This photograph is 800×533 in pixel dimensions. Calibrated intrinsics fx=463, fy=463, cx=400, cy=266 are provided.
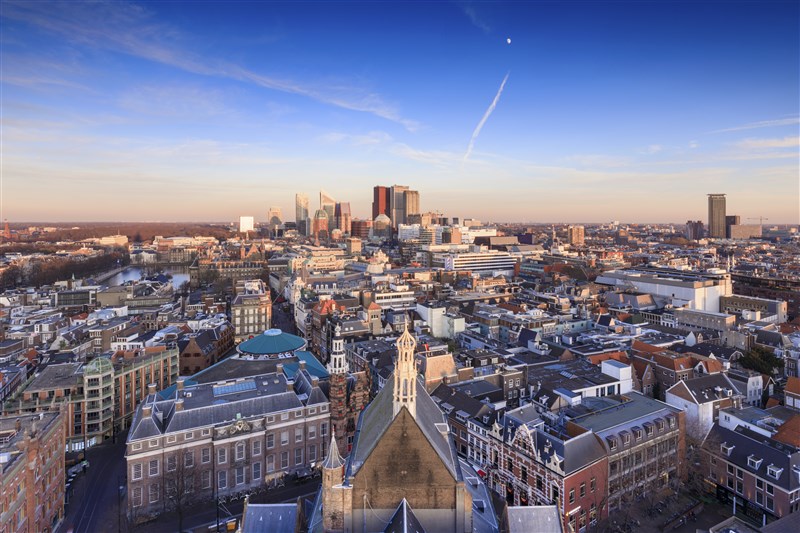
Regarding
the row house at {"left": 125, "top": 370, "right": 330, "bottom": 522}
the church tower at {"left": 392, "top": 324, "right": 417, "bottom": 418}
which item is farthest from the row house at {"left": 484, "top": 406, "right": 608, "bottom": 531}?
the row house at {"left": 125, "top": 370, "right": 330, "bottom": 522}

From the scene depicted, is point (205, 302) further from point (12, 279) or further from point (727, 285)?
point (727, 285)

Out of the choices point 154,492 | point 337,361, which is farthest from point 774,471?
point 154,492

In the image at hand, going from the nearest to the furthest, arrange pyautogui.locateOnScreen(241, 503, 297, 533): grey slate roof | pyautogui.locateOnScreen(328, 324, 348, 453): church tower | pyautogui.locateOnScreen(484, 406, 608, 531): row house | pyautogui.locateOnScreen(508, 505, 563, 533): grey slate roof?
pyautogui.locateOnScreen(508, 505, 563, 533): grey slate roof → pyautogui.locateOnScreen(241, 503, 297, 533): grey slate roof → pyautogui.locateOnScreen(484, 406, 608, 531): row house → pyautogui.locateOnScreen(328, 324, 348, 453): church tower

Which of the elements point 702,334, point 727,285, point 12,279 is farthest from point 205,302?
point 727,285

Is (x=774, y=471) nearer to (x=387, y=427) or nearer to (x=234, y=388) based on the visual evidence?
(x=387, y=427)

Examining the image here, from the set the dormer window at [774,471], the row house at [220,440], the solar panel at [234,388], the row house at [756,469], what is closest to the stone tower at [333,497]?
the row house at [220,440]

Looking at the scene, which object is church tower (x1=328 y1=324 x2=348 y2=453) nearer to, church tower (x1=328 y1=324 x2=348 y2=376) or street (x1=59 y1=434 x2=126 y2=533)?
church tower (x1=328 y1=324 x2=348 y2=376)

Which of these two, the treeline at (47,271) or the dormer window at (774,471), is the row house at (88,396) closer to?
the dormer window at (774,471)
